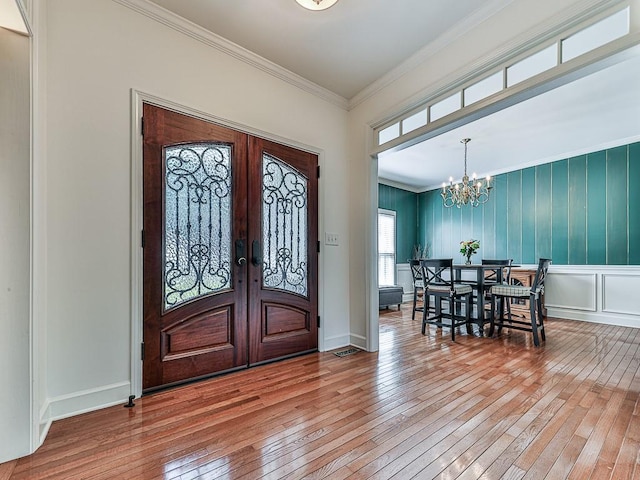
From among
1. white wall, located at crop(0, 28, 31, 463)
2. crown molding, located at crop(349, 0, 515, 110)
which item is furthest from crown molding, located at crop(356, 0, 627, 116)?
white wall, located at crop(0, 28, 31, 463)

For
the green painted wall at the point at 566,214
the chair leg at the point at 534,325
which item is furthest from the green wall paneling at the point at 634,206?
the chair leg at the point at 534,325

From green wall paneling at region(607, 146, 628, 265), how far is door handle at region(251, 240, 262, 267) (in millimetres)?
5437

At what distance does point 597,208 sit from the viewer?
479 cm

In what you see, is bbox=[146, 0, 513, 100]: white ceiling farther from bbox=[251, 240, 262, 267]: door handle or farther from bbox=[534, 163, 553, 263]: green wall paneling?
bbox=[534, 163, 553, 263]: green wall paneling

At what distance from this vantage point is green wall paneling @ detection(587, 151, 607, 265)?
4.73 meters

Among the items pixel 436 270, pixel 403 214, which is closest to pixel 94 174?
pixel 436 270

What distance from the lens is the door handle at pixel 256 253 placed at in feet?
8.87

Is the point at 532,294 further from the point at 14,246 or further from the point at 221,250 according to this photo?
the point at 14,246

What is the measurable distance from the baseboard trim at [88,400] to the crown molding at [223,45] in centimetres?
269

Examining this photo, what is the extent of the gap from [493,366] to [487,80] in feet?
8.12

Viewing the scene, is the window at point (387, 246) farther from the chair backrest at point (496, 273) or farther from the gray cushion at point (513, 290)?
the gray cushion at point (513, 290)

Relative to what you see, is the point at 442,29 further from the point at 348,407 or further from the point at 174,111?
the point at 348,407

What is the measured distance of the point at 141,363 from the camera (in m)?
2.14

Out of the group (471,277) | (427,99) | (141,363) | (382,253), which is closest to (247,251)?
(141,363)
